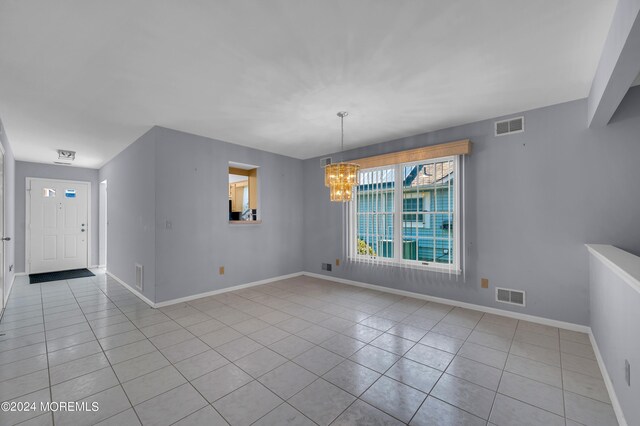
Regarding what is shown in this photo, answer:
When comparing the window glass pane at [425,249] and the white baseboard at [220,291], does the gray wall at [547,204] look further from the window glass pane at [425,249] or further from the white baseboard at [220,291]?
the white baseboard at [220,291]

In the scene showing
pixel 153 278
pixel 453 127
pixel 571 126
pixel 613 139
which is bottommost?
pixel 153 278

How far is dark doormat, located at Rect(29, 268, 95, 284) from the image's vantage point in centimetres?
574

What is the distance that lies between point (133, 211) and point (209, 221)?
4.39ft

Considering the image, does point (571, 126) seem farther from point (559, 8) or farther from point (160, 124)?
point (160, 124)

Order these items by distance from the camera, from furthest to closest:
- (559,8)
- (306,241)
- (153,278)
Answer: (306,241), (153,278), (559,8)

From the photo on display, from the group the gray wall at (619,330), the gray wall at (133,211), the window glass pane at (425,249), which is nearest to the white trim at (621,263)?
the gray wall at (619,330)

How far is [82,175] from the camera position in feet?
22.9

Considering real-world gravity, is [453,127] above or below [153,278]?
above

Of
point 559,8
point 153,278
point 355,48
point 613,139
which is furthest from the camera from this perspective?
point 153,278

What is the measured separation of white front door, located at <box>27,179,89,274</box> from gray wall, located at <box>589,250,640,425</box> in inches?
367

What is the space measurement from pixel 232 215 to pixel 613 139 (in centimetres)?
536

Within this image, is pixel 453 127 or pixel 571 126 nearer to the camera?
pixel 571 126

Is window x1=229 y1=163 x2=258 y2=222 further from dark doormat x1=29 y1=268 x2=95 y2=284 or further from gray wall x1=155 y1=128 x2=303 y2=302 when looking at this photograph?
dark doormat x1=29 y1=268 x2=95 y2=284

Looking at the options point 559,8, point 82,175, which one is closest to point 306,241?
point 559,8
